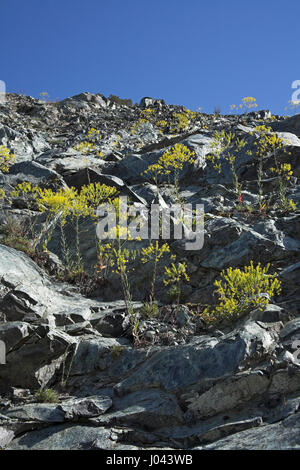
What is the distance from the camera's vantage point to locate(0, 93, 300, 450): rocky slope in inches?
152

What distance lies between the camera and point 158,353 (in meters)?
4.91

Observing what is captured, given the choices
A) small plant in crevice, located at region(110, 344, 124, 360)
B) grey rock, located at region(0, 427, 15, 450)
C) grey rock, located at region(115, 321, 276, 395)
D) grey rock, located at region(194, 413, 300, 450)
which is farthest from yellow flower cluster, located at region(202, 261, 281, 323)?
grey rock, located at region(0, 427, 15, 450)

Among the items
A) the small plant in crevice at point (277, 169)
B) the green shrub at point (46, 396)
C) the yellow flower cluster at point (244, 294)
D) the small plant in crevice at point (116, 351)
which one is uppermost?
the small plant in crevice at point (277, 169)

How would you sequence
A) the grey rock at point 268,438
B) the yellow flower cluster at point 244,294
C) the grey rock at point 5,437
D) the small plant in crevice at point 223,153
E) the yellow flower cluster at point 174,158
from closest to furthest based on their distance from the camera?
the grey rock at point 268,438 → the grey rock at point 5,437 → the yellow flower cluster at point 244,294 → the yellow flower cluster at point 174,158 → the small plant in crevice at point 223,153

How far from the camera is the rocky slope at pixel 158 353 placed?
3852 mm

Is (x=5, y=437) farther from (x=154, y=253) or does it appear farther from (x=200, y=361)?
(x=154, y=253)

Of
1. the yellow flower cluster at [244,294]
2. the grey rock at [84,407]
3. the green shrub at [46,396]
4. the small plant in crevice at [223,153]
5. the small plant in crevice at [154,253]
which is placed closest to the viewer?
the grey rock at [84,407]

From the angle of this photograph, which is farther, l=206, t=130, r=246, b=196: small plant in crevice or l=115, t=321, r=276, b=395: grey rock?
l=206, t=130, r=246, b=196: small plant in crevice

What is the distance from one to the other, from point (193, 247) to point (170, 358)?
3.02 meters

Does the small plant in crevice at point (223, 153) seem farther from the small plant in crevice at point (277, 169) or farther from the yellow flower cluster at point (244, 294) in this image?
the yellow flower cluster at point (244, 294)

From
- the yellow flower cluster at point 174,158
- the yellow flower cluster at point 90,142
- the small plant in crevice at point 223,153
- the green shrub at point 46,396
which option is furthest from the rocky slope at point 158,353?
the yellow flower cluster at point 90,142

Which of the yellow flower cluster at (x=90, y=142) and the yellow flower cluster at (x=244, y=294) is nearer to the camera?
the yellow flower cluster at (x=244, y=294)

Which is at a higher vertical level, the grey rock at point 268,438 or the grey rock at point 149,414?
the grey rock at point 268,438

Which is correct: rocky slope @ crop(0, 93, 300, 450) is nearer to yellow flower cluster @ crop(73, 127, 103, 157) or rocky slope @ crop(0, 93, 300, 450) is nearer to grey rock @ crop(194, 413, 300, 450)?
grey rock @ crop(194, 413, 300, 450)
